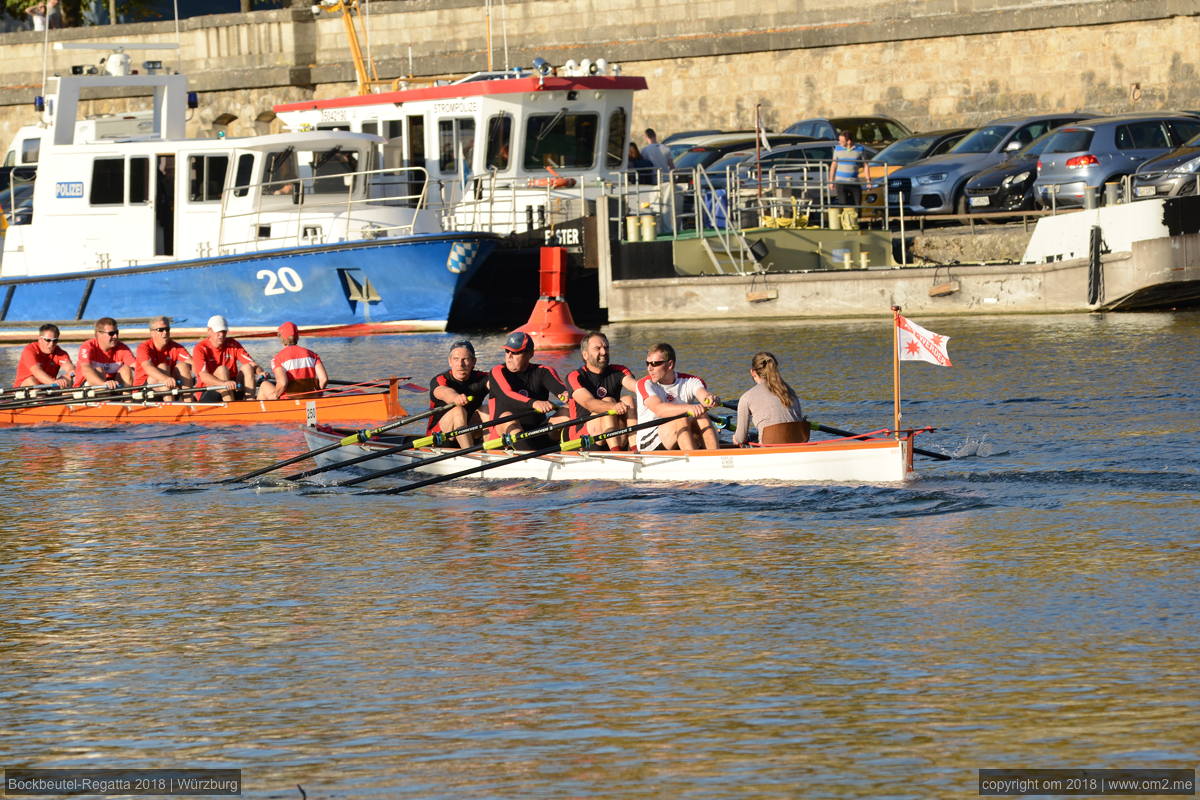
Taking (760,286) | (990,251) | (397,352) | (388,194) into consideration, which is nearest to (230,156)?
(388,194)

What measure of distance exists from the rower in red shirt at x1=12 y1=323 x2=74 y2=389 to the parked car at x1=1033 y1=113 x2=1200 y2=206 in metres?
14.5

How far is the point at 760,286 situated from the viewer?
89.6 ft

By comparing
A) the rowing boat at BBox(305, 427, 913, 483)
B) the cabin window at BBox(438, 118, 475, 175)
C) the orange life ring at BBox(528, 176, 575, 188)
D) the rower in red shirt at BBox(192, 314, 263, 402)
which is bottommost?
the rowing boat at BBox(305, 427, 913, 483)

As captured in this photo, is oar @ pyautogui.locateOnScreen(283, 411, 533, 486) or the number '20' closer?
oar @ pyautogui.locateOnScreen(283, 411, 533, 486)

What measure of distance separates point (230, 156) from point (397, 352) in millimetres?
4780

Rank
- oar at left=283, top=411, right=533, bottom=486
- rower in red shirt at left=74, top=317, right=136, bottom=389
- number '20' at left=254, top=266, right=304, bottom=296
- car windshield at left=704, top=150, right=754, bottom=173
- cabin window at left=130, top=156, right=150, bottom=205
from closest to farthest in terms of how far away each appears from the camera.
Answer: oar at left=283, top=411, right=533, bottom=486, rower in red shirt at left=74, top=317, right=136, bottom=389, number '20' at left=254, top=266, right=304, bottom=296, cabin window at left=130, top=156, right=150, bottom=205, car windshield at left=704, top=150, right=754, bottom=173

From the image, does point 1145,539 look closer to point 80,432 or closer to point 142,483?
point 142,483

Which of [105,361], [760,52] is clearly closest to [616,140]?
[105,361]

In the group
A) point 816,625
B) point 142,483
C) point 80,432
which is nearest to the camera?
point 816,625

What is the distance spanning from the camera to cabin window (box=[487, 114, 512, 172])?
2970 centimetres

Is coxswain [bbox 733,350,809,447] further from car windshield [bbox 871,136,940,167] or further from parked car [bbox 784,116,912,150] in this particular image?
parked car [bbox 784,116,912,150]

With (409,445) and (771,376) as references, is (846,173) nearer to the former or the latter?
(409,445)

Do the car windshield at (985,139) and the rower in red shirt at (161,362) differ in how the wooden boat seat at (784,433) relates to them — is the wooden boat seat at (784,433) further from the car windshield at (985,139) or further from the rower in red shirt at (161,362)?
the car windshield at (985,139)

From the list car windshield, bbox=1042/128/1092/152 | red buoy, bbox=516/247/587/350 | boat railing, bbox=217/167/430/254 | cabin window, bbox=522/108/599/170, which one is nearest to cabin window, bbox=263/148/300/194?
boat railing, bbox=217/167/430/254
